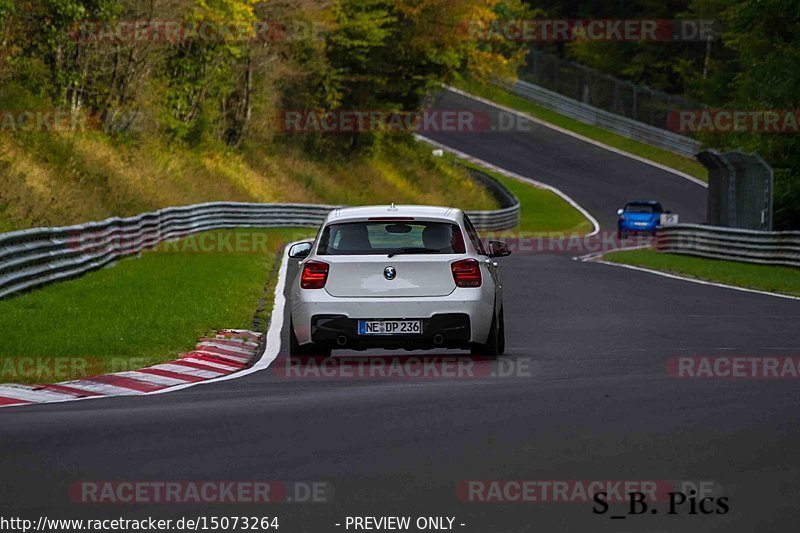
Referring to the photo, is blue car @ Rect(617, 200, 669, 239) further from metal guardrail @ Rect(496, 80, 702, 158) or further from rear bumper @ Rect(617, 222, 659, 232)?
metal guardrail @ Rect(496, 80, 702, 158)

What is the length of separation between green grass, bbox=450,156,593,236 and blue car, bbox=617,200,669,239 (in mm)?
3412

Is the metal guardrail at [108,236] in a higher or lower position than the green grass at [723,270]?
higher

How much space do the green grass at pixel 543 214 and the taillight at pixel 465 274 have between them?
4261cm

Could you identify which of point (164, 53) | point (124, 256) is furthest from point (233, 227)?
point (124, 256)

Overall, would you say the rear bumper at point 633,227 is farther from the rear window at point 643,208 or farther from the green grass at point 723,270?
the green grass at point 723,270

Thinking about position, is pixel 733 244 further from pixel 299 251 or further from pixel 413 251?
pixel 413 251

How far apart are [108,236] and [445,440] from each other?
20.8 metres

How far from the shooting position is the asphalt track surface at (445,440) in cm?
730

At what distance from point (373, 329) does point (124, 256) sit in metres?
17.2

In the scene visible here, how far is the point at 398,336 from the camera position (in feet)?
47.8

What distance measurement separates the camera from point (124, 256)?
102 ft

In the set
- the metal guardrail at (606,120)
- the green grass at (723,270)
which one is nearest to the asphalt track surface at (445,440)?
the green grass at (723,270)

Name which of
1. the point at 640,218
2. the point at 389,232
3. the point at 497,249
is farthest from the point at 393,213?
the point at 640,218

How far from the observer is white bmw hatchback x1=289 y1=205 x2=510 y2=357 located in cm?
1458
